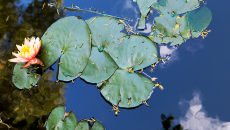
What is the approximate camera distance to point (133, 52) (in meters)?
1.70

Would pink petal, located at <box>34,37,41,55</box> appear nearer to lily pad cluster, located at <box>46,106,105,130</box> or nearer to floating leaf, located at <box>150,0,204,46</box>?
lily pad cluster, located at <box>46,106,105,130</box>

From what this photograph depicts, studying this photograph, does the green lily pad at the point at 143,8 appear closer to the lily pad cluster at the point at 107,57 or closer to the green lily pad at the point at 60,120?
the lily pad cluster at the point at 107,57

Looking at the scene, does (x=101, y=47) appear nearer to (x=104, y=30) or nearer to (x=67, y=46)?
(x=104, y=30)

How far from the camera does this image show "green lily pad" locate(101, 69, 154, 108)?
66.3 inches

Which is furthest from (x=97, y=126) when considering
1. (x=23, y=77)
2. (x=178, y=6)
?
(x=178, y=6)

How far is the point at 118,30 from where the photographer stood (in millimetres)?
1782

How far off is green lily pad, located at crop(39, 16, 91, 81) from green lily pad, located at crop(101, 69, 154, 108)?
0.42 m

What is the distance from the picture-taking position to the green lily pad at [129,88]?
1.68 meters

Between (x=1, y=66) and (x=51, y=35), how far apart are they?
85cm

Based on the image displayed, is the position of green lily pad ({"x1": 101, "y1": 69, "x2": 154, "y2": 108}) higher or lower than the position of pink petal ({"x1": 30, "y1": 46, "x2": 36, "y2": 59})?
higher

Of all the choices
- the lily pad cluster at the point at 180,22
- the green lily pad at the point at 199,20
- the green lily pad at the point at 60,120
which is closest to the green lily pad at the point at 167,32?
the lily pad cluster at the point at 180,22

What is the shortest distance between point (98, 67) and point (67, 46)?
0.45 metres

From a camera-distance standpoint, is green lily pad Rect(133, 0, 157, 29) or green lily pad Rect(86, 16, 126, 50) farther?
green lily pad Rect(133, 0, 157, 29)

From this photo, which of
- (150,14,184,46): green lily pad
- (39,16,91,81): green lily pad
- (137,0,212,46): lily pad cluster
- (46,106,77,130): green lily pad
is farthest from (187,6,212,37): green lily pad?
(46,106,77,130): green lily pad
